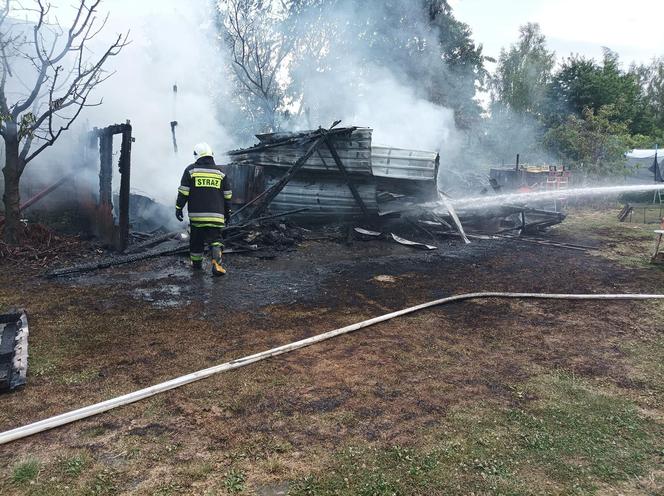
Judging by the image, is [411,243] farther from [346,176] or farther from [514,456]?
[514,456]

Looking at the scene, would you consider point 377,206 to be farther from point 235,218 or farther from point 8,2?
point 8,2

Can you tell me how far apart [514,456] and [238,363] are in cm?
209

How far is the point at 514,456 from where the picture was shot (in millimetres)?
2520

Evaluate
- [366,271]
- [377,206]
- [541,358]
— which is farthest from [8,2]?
[541,358]

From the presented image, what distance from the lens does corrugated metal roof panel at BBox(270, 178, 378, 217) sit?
399 inches

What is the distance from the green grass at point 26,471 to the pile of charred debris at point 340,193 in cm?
640

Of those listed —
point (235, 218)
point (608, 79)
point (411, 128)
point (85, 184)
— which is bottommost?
point (235, 218)

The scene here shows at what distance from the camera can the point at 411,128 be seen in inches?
815

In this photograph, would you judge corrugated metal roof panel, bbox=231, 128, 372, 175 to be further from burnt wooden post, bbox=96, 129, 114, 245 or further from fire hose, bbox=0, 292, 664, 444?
fire hose, bbox=0, 292, 664, 444

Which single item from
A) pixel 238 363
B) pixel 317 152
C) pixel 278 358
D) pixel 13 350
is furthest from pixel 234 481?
pixel 317 152

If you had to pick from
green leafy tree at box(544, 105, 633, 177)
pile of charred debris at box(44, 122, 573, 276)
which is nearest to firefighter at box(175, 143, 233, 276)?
pile of charred debris at box(44, 122, 573, 276)

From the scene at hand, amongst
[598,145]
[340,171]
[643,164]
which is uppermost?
[598,145]

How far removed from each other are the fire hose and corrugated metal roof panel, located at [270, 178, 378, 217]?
494 centimetres

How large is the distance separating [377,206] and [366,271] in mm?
3388
